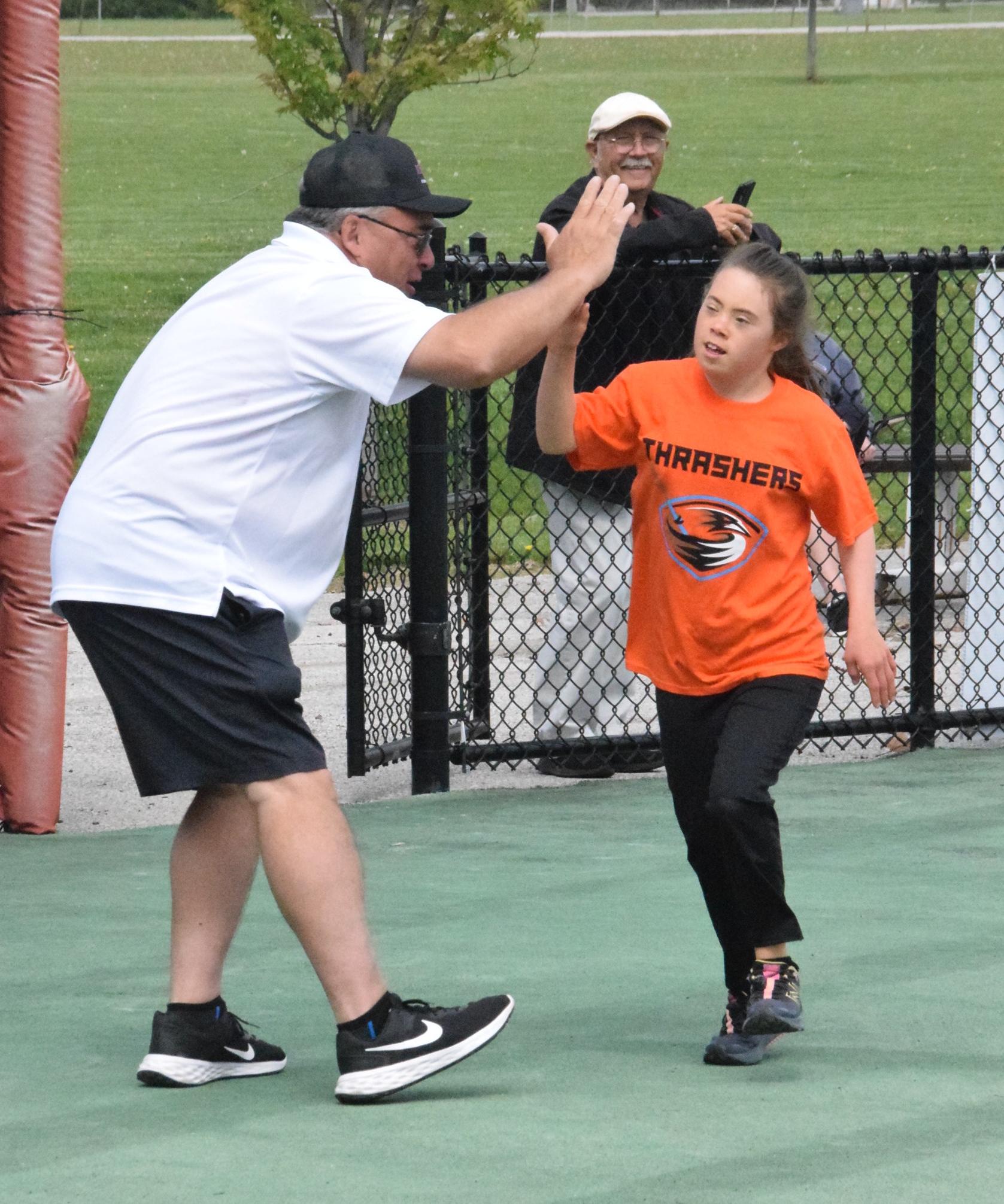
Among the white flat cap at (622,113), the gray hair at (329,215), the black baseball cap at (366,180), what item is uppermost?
the white flat cap at (622,113)

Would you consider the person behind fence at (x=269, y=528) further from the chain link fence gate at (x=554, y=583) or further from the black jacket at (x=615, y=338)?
the black jacket at (x=615, y=338)

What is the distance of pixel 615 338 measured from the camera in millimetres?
5883

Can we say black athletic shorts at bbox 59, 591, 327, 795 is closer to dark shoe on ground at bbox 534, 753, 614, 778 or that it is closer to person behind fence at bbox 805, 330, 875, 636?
person behind fence at bbox 805, 330, 875, 636

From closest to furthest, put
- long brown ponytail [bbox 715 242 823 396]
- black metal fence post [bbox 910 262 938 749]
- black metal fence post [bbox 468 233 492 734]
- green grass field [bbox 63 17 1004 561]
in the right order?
1. long brown ponytail [bbox 715 242 823 396]
2. black metal fence post [bbox 468 233 492 734]
3. black metal fence post [bbox 910 262 938 749]
4. green grass field [bbox 63 17 1004 561]

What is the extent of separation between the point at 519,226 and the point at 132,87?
18.6 meters

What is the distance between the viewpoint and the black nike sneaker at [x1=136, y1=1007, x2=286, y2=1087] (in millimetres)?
3430

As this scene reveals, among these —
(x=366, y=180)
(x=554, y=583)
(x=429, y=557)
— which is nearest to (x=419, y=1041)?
(x=366, y=180)

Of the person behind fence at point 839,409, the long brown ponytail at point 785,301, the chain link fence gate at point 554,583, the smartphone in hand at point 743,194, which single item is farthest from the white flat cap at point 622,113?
the long brown ponytail at point 785,301

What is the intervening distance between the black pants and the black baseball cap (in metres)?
1.04

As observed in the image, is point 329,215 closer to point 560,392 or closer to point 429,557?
point 560,392

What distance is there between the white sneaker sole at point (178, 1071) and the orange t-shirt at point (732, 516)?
1.08m

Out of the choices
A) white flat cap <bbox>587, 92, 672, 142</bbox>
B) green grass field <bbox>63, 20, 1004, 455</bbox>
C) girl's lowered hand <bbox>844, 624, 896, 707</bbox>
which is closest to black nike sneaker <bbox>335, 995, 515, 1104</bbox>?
girl's lowered hand <bbox>844, 624, 896, 707</bbox>

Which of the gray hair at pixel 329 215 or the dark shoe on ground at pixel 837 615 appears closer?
the gray hair at pixel 329 215

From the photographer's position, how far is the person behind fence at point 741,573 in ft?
11.7
